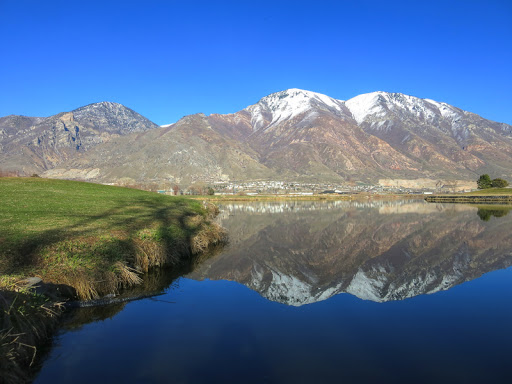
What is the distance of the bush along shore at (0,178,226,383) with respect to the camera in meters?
9.88

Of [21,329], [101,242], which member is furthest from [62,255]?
[21,329]

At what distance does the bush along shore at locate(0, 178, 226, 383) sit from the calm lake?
0.93 m

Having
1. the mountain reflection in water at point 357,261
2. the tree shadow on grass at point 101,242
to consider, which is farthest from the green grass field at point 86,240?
the mountain reflection in water at point 357,261

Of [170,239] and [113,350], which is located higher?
[170,239]

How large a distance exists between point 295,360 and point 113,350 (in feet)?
17.8

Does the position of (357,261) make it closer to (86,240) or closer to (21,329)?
(86,240)

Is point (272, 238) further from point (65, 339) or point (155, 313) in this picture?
point (65, 339)

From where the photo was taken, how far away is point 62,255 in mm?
14930

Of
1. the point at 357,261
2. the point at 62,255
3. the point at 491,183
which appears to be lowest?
the point at 357,261

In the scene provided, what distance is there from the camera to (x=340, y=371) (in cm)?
916

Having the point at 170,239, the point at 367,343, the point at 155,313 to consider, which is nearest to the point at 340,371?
the point at 367,343

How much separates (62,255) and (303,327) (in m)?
10.7

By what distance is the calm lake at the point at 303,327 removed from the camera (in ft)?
30.2

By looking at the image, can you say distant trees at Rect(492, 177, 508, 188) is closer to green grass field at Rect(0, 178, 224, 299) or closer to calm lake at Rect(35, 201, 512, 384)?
calm lake at Rect(35, 201, 512, 384)
